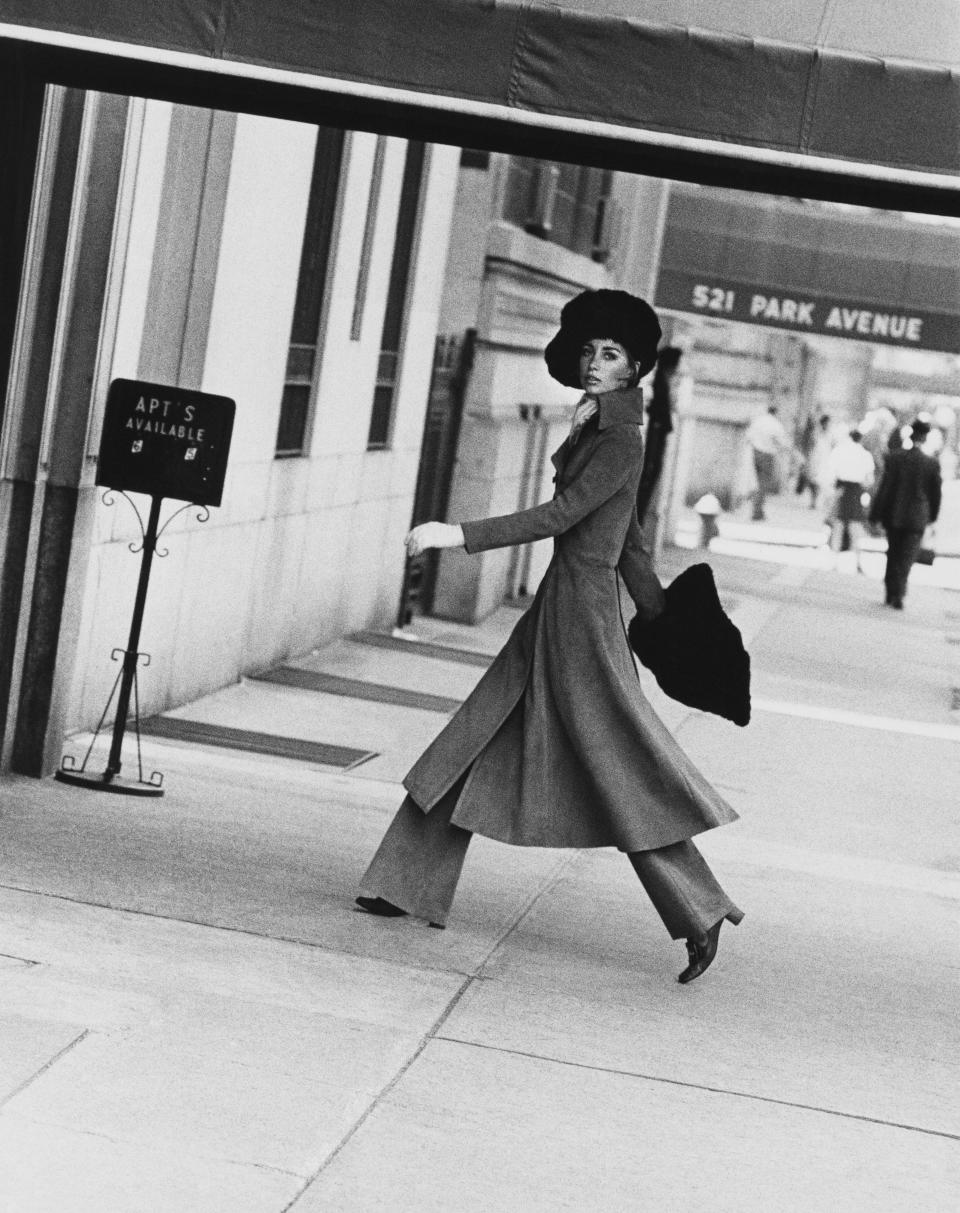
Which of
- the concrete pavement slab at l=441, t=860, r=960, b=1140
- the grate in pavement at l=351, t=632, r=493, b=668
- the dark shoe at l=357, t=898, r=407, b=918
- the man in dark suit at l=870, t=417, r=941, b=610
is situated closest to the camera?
the concrete pavement slab at l=441, t=860, r=960, b=1140

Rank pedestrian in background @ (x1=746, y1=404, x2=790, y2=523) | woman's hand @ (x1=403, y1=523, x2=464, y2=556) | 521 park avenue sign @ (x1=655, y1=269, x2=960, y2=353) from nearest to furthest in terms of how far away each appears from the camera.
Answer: woman's hand @ (x1=403, y1=523, x2=464, y2=556)
521 park avenue sign @ (x1=655, y1=269, x2=960, y2=353)
pedestrian in background @ (x1=746, y1=404, x2=790, y2=523)

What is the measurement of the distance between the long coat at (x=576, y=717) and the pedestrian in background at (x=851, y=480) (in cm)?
2068

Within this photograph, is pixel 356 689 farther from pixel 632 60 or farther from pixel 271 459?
pixel 632 60

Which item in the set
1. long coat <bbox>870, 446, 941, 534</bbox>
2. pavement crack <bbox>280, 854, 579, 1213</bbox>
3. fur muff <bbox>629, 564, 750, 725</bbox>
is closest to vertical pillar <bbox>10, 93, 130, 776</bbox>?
pavement crack <bbox>280, 854, 579, 1213</bbox>

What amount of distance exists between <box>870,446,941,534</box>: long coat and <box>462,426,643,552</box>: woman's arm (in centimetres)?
1558

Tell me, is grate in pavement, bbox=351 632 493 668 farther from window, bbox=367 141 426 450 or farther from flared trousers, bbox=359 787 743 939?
flared trousers, bbox=359 787 743 939

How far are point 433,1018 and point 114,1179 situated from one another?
4.99 ft

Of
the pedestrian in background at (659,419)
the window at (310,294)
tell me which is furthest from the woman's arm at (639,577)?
the pedestrian in background at (659,419)

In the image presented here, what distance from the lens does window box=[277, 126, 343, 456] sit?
470 inches

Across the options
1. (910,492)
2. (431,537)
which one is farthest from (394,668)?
(910,492)

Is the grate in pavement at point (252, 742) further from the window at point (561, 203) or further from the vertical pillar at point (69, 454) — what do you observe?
the window at point (561, 203)

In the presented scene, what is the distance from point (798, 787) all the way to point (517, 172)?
24.7ft

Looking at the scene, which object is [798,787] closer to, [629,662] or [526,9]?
[629,662]

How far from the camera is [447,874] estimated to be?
6391 mm
